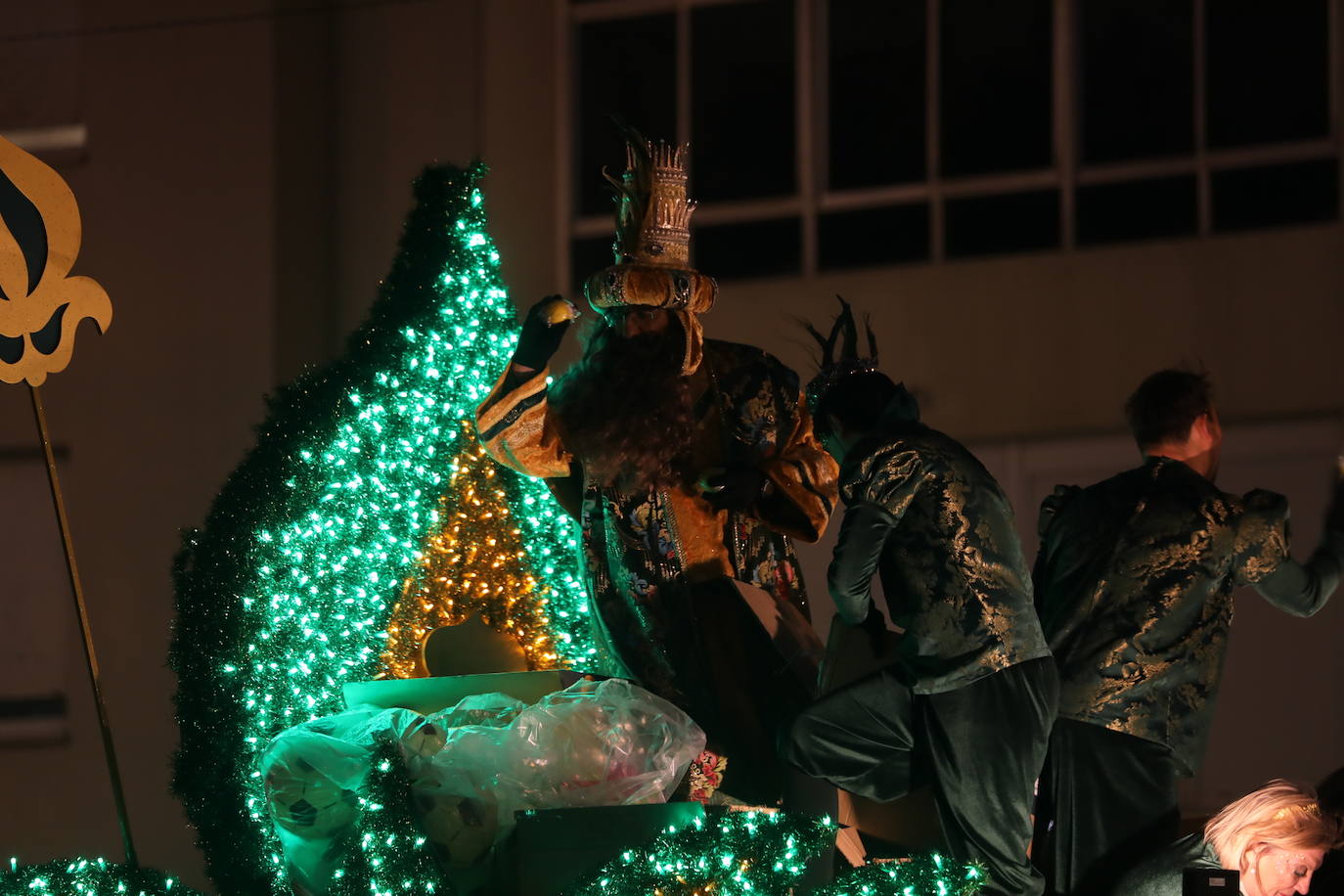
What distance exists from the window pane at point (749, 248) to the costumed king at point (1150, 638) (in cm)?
Answer: 683

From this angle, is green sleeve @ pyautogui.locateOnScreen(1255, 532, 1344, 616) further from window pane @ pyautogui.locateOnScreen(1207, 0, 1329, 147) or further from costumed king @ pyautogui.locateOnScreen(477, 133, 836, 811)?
window pane @ pyautogui.locateOnScreen(1207, 0, 1329, 147)

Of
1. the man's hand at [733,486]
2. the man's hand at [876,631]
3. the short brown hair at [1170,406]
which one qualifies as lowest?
the man's hand at [876,631]

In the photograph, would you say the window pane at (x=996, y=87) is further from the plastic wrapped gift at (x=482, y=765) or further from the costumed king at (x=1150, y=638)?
the plastic wrapped gift at (x=482, y=765)

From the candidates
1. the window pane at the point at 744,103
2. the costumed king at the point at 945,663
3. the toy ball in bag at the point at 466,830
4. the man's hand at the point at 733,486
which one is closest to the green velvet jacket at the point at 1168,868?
the costumed king at the point at 945,663

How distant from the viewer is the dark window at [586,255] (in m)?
11.8

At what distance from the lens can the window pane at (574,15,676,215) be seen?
11.9m

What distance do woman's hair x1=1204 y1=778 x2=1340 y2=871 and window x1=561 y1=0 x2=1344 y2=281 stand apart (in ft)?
21.1

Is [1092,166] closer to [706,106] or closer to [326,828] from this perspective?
[706,106]

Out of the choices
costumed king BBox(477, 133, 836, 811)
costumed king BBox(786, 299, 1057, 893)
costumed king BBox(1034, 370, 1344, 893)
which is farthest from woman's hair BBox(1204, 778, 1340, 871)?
costumed king BBox(477, 133, 836, 811)

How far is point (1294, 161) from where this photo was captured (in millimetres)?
10180

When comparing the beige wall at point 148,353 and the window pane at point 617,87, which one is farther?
the beige wall at point 148,353

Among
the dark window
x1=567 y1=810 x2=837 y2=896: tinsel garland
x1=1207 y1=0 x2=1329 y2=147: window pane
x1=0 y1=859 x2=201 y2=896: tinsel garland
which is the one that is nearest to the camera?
x1=567 y1=810 x2=837 y2=896: tinsel garland

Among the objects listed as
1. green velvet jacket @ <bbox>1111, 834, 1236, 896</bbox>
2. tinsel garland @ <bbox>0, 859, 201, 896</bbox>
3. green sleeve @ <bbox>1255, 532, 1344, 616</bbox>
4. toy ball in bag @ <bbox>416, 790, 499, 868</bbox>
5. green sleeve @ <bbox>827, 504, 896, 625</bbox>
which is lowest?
tinsel garland @ <bbox>0, 859, 201, 896</bbox>

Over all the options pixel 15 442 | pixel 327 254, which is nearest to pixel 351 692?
pixel 327 254
